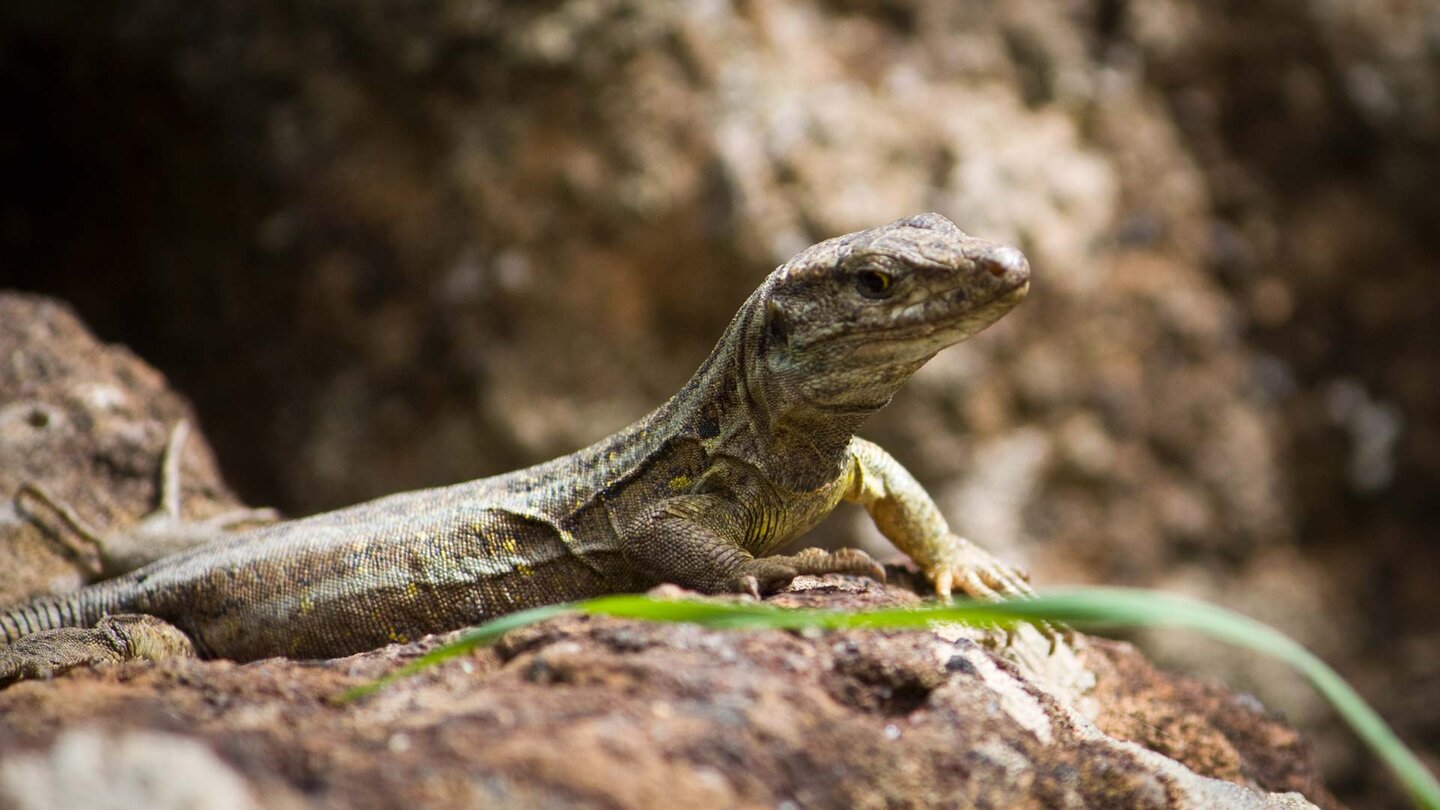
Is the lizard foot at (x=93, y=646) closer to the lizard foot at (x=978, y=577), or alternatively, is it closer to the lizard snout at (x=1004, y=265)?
the lizard foot at (x=978, y=577)

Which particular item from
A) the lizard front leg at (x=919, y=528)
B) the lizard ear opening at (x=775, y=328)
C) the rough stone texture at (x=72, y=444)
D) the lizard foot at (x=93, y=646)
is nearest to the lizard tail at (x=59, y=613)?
the lizard foot at (x=93, y=646)

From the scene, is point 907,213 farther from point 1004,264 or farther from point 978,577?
point 1004,264

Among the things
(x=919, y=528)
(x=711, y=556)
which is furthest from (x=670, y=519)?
(x=919, y=528)

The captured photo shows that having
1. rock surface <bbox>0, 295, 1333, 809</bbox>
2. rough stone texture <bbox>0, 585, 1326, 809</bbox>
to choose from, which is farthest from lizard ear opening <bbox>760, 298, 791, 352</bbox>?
rough stone texture <bbox>0, 585, 1326, 809</bbox>

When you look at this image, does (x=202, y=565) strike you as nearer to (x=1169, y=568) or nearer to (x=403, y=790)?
(x=403, y=790)

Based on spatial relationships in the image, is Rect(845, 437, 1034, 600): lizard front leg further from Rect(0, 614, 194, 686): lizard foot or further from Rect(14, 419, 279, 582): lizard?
Rect(14, 419, 279, 582): lizard
